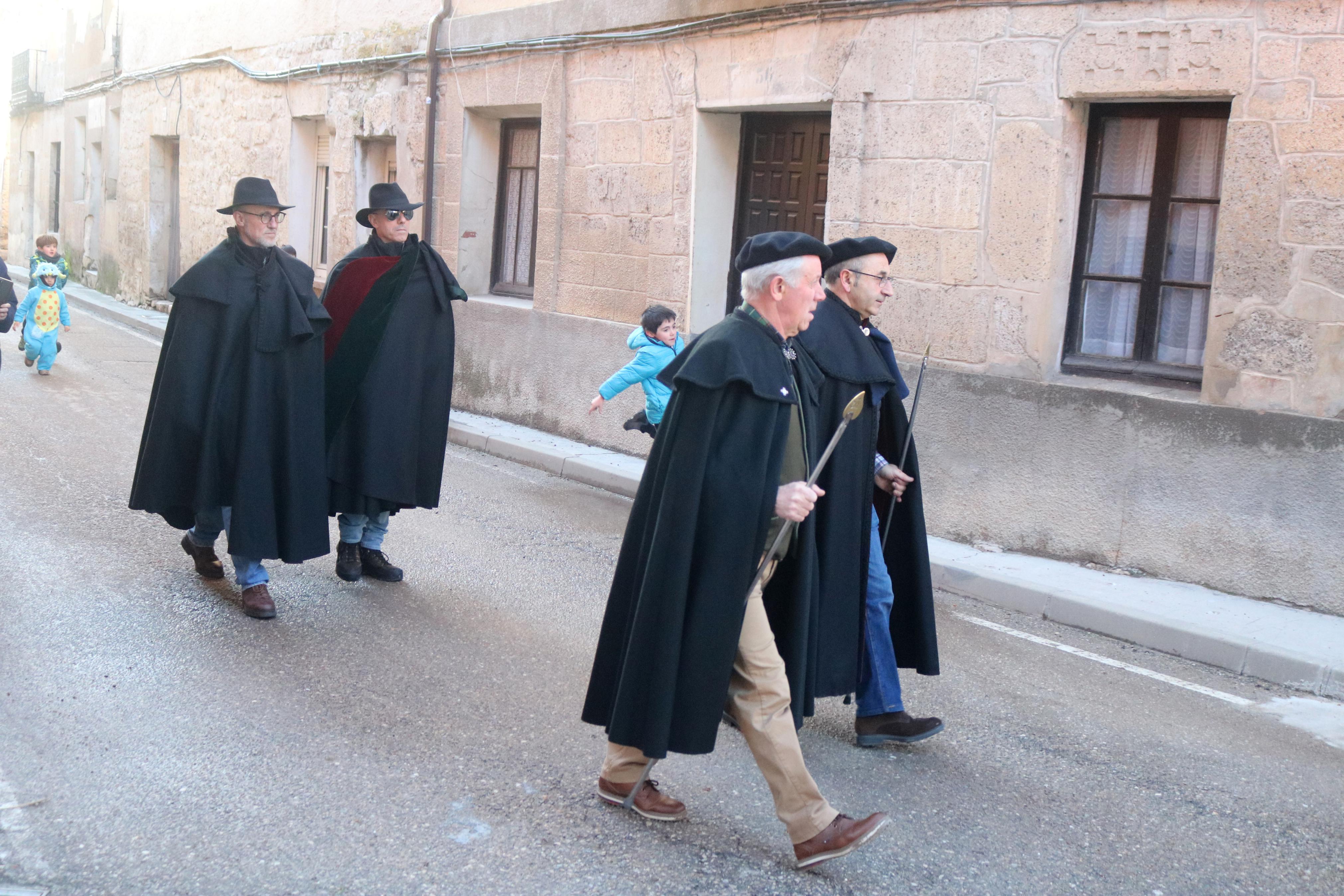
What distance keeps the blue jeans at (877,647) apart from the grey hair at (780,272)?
1255 mm

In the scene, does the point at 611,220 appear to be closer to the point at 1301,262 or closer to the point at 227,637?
the point at 1301,262

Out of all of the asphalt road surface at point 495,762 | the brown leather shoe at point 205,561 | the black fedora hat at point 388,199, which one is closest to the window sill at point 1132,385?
the asphalt road surface at point 495,762

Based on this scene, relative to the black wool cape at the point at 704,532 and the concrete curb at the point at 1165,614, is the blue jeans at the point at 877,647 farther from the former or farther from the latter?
the concrete curb at the point at 1165,614

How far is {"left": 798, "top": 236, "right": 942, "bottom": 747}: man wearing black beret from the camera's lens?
14.4 ft

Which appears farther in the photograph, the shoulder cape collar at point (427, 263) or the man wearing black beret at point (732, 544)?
the shoulder cape collar at point (427, 263)

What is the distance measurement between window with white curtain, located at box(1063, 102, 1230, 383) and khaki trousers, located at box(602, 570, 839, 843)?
488 centimetres

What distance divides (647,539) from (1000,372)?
5095 mm

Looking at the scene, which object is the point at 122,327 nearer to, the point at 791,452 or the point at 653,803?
the point at 653,803

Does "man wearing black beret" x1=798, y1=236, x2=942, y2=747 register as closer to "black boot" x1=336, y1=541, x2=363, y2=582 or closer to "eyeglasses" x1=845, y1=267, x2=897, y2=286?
A: "eyeglasses" x1=845, y1=267, x2=897, y2=286

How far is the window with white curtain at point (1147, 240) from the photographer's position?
25.8 ft

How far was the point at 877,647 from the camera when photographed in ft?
15.6

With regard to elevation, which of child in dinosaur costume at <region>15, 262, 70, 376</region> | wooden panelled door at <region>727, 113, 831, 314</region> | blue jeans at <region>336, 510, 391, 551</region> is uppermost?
wooden panelled door at <region>727, 113, 831, 314</region>

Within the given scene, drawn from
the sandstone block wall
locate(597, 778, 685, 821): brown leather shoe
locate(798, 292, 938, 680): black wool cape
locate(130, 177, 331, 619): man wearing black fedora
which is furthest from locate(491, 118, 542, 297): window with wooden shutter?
locate(597, 778, 685, 821): brown leather shoe

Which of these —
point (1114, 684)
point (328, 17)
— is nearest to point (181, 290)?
point (1114, 684)
